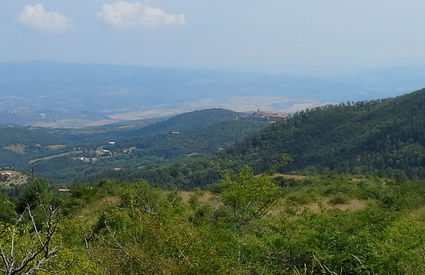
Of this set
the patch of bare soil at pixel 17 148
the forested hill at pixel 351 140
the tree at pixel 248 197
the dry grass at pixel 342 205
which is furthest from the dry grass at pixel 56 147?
the tree at pixel 248 197

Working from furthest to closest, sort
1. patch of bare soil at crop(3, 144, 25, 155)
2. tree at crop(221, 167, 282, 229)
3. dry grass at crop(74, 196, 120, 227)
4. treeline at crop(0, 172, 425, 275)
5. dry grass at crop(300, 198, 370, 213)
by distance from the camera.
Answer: patch of bare soil at crop(3, 144, 25, 155) < dry grass at crop(300, 198, 370, 213) < dry grass at crop(74, 196, 120, 227) < tree at crop(221, 167, 282, 229) < treeline at crop(0, 172, 425, 275)

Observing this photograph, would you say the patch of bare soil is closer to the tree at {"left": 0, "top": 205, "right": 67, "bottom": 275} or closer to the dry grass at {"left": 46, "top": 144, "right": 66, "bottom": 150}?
the dry grass at {"left": 46, "top": 144, "right": 66, "bottom": 150}

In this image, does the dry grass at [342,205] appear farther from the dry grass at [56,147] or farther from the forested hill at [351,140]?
the dry grass at [56,147]

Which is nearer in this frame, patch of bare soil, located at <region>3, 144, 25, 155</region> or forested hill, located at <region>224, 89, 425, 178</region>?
forested hill, located at <region>224, 89, 425, 178</region>

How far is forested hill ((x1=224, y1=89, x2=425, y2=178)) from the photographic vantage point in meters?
58.1

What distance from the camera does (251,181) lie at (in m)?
19.1

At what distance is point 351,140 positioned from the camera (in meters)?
73.6

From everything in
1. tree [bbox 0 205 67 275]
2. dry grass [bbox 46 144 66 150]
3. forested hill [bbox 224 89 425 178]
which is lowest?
dry grass [bbox 46 144 66 150]

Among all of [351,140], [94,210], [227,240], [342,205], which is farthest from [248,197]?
[351,140]

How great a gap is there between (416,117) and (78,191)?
54.5 metres

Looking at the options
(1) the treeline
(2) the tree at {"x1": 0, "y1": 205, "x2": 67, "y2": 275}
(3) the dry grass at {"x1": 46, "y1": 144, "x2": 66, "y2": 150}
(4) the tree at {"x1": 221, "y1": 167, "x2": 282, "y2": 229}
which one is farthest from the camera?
(3) the dry grass at {"x1": 46, "y1": 144, "x2": 66, "y2": 150}

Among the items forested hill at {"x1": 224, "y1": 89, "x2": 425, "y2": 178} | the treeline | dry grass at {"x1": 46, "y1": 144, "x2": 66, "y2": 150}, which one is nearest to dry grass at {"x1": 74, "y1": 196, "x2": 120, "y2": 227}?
the treeline

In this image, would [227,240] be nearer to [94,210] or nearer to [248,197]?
[248,197]

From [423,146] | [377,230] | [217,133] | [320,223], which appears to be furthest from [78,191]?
[217,133]
